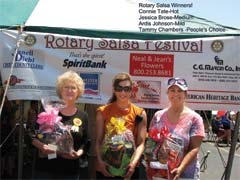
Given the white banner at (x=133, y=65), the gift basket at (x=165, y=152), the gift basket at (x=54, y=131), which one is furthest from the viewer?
the white banner at (x=133, y=65)

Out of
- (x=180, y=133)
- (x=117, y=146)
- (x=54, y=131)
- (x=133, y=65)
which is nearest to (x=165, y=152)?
(x=180, y=133)

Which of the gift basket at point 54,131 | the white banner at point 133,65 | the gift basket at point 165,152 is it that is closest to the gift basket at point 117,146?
the gift basket at point 165,152

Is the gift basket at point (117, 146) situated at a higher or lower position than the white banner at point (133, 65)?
lower

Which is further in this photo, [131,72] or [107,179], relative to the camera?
[131,72]

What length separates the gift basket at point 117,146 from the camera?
4.77 m

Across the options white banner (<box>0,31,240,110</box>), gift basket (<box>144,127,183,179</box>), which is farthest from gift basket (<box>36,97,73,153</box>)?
white banner (<box>0,31,240,110</box>)

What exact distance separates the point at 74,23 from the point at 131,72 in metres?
0.96

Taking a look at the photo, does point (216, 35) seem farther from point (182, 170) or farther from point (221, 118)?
point (221, 118)

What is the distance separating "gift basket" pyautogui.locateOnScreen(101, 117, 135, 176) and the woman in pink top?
0.26 metres

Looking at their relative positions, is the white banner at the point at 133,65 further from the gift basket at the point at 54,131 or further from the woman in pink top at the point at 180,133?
the gift basket at the point at 54,131

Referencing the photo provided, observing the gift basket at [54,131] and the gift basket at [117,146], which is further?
the gift basket at [117,146]

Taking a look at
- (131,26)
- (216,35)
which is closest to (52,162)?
(131,26)

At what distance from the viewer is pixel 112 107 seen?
493 cm

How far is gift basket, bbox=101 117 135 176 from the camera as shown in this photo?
4.77 metres
